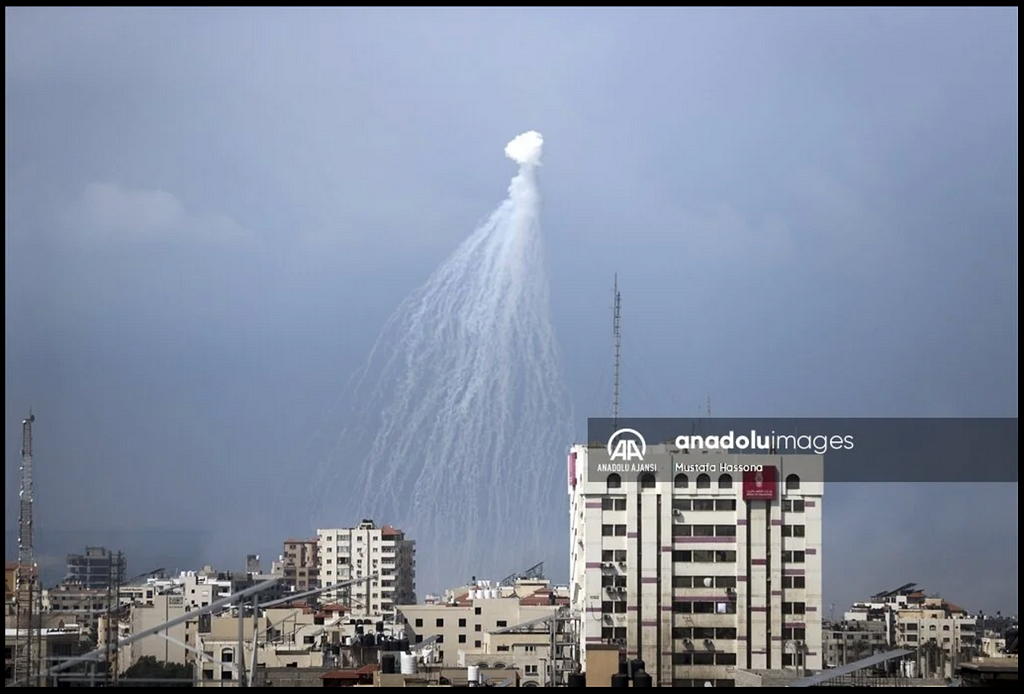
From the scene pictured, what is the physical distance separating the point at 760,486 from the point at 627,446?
4777mm

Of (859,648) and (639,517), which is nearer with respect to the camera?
(639,517)

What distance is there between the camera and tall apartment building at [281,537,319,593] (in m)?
125

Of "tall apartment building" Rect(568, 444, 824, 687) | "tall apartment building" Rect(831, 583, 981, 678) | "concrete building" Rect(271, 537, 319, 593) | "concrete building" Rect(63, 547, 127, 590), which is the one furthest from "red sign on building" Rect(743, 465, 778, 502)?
"concrete building" Rect(271, 537, 319, 593)

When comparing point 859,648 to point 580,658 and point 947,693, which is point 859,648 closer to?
Result: point 580,658

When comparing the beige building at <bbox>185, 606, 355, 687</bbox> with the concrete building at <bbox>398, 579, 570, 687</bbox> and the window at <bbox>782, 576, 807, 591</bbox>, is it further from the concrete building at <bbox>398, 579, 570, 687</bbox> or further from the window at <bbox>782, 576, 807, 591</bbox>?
the window at <bbox>782, 576, 807, 591</bbox>

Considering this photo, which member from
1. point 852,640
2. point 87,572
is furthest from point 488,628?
point 87,572

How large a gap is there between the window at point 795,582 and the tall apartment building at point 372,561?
155 feet

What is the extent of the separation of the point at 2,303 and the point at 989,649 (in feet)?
177

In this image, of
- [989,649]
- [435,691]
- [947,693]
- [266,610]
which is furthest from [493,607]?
[947,693]

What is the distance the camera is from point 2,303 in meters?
37.0

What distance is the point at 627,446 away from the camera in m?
66.6

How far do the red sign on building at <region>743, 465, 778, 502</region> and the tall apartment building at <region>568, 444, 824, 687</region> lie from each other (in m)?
0.03

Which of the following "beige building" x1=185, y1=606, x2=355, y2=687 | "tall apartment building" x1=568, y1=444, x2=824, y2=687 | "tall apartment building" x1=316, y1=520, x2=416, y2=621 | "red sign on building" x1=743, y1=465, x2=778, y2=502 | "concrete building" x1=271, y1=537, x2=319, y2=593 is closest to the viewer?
"beige building" x1=185, y1=606, x2=355, y2=687

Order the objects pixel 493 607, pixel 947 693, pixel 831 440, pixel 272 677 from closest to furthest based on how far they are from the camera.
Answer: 1. pixel 947 693
2. pixel 272 677
3. pixel 831 440
4. pixel 493 607
